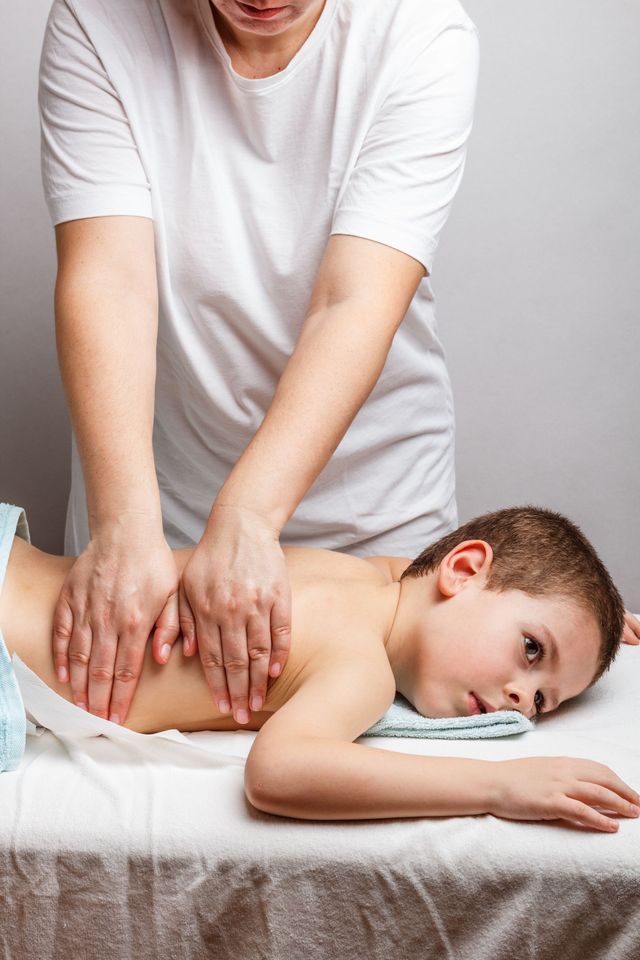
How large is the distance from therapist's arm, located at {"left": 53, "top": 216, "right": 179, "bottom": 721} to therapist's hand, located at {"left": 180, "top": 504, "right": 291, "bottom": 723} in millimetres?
46

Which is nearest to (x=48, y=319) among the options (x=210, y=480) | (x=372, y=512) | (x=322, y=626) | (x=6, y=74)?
(x=6, y=74)

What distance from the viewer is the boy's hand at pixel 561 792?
1034mm

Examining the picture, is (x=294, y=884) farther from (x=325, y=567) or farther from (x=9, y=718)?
(x=325, y=567)

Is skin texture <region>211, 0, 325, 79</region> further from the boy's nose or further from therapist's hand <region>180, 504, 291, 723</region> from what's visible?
the boy's nose

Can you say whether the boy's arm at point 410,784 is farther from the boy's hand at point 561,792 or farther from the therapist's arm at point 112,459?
the therapist's arm at point 112,459

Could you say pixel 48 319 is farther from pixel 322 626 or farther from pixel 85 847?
pixel 85 847

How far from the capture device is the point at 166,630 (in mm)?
1258

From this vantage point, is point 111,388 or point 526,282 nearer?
point 111,388

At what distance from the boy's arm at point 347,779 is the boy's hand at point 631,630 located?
61cm

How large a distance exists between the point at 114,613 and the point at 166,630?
0.07m

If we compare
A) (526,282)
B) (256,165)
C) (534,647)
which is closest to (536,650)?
(534,647)

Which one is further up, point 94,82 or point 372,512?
point 94,82

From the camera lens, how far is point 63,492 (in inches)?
106

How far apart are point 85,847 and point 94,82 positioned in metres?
1.03
